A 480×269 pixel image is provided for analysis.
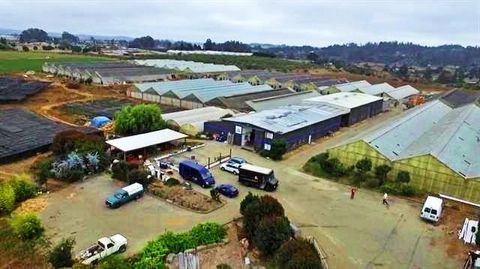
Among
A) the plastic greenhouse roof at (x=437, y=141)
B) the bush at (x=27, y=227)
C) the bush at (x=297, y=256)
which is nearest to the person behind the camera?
the bush at (x=297, y=256)

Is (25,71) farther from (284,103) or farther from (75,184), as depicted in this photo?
(75,184)

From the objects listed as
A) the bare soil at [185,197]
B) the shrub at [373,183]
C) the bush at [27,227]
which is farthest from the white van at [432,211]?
the bush at [27,227]

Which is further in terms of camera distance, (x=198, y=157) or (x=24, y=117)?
(x=24, y=117)

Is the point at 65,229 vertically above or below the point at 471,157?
below

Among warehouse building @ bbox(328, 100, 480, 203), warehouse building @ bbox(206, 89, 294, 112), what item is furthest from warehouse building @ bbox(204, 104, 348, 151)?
warehouse building @ bbox(206, 89, 294, 112)

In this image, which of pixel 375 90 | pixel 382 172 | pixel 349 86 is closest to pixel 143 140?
pixel 382 172

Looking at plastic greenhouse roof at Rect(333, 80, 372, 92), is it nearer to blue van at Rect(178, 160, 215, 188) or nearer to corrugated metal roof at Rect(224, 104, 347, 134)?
corrugated metal roof at Rect(224, 104, 347, 134)

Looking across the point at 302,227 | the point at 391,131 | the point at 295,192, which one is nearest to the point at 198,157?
the point at 295,192

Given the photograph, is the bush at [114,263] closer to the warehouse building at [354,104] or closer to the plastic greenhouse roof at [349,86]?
the warehouse building at [354,104]
